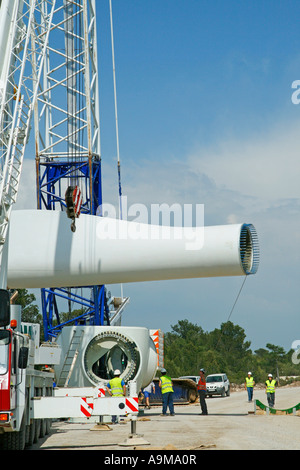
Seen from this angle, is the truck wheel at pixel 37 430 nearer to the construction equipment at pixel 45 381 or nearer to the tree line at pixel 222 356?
the construction equipment at pixel 45 381

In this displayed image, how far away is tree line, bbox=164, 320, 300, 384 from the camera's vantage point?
263ft

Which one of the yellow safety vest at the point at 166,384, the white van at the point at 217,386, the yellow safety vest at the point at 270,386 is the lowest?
the white van at the point at 217,386

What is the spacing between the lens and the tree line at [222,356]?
8012 centimetres

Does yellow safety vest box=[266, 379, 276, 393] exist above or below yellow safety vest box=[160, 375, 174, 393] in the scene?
below

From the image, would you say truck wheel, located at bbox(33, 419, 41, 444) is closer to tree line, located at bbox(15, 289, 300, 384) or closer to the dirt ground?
the dirt ground

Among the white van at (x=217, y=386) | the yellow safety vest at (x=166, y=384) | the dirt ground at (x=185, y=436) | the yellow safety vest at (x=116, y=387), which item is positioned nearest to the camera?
the dirt ground at (x=185, y=436)

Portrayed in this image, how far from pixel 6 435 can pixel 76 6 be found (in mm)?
27022

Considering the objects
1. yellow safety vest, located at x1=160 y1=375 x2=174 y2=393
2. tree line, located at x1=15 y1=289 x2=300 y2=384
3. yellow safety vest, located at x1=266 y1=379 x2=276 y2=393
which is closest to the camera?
yellow safety vest, located at x1=160 y1=375 x2=174 y2=393

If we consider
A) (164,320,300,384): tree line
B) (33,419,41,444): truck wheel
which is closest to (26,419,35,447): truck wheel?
(33,419,41,444): truck wheel

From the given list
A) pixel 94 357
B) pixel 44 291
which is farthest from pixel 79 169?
pixel 94 357

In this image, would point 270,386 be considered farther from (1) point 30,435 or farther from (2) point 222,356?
(2) point 222,356

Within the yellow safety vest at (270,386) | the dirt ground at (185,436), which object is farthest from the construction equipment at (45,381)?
the yellow safety vest at (270,386)

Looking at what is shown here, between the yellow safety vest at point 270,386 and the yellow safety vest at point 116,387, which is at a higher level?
the yellow safety vest at point 116,387

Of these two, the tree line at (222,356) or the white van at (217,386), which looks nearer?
the white van at (217,386)
